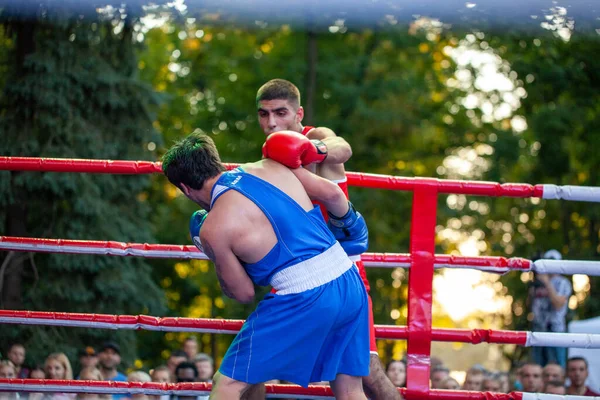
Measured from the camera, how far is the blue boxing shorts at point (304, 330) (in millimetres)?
3279

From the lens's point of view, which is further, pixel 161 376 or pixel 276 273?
pixel 161 376

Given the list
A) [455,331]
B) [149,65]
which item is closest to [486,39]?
[149,65]

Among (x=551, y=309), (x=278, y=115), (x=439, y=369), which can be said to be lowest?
(x=439, y=369)

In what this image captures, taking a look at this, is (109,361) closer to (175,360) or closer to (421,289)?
(175,360)

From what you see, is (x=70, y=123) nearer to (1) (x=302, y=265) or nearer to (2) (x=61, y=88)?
(2) (x=61, y=88)

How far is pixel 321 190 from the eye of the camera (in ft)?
11.4

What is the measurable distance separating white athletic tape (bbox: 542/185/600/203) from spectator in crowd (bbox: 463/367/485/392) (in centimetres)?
296

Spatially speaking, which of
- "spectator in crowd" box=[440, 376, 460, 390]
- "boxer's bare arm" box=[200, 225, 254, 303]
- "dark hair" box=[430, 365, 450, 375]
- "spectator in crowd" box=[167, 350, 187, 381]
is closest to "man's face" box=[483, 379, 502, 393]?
"dark hair" box=[430, 365, 450, 375]

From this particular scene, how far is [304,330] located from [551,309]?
4.75 metres

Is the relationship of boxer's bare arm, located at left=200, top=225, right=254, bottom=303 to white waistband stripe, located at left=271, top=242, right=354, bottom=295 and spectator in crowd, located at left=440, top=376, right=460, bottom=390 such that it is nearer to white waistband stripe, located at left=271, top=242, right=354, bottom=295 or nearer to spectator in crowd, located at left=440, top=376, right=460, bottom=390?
white waistband stripe, located at left=271, top=242, right=354, bottom=295

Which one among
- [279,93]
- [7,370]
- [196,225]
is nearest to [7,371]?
[7,370]

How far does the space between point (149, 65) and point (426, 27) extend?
5344 mm

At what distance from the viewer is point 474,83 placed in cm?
1667

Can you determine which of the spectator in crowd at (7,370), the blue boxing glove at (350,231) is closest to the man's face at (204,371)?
the spectator in crowd at (7,370)
